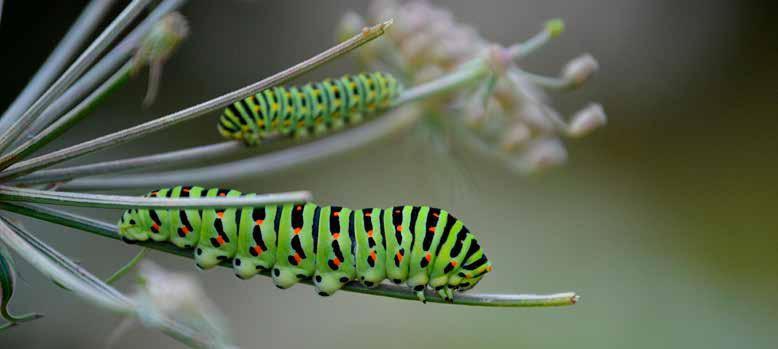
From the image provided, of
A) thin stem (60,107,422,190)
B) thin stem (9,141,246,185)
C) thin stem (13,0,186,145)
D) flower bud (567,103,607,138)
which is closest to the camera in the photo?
thin stem (9,141,246,185)

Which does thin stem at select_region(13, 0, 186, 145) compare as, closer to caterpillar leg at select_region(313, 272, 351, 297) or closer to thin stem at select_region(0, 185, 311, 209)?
thin stem at select_region(0, 185, 311, 209)

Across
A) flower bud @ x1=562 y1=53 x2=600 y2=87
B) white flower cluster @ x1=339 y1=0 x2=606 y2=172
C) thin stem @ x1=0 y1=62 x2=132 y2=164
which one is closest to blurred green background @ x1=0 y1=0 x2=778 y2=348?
white flower cluster @ x1=339 y1=0 x2=606 y2=172

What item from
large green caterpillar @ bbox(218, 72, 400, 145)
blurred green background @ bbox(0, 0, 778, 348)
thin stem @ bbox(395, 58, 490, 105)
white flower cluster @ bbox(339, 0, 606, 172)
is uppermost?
blurred green background @ bbox(0, 0, 778, 348)

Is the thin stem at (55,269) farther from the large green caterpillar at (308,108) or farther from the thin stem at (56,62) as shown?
the large green caterpillar at (308,108)

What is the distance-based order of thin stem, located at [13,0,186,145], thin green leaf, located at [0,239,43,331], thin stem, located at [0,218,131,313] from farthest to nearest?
thin stem, located at [13,0,186,145] < thin green leaf, located at [0,239,43,331] < thin stem, located at [0,218,131,313]

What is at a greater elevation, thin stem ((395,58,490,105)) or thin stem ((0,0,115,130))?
thin stem ((395,58,490,105))

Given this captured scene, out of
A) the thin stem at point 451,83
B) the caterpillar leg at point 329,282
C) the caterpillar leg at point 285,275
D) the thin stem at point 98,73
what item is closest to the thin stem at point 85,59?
the thin stem at point 98,73
